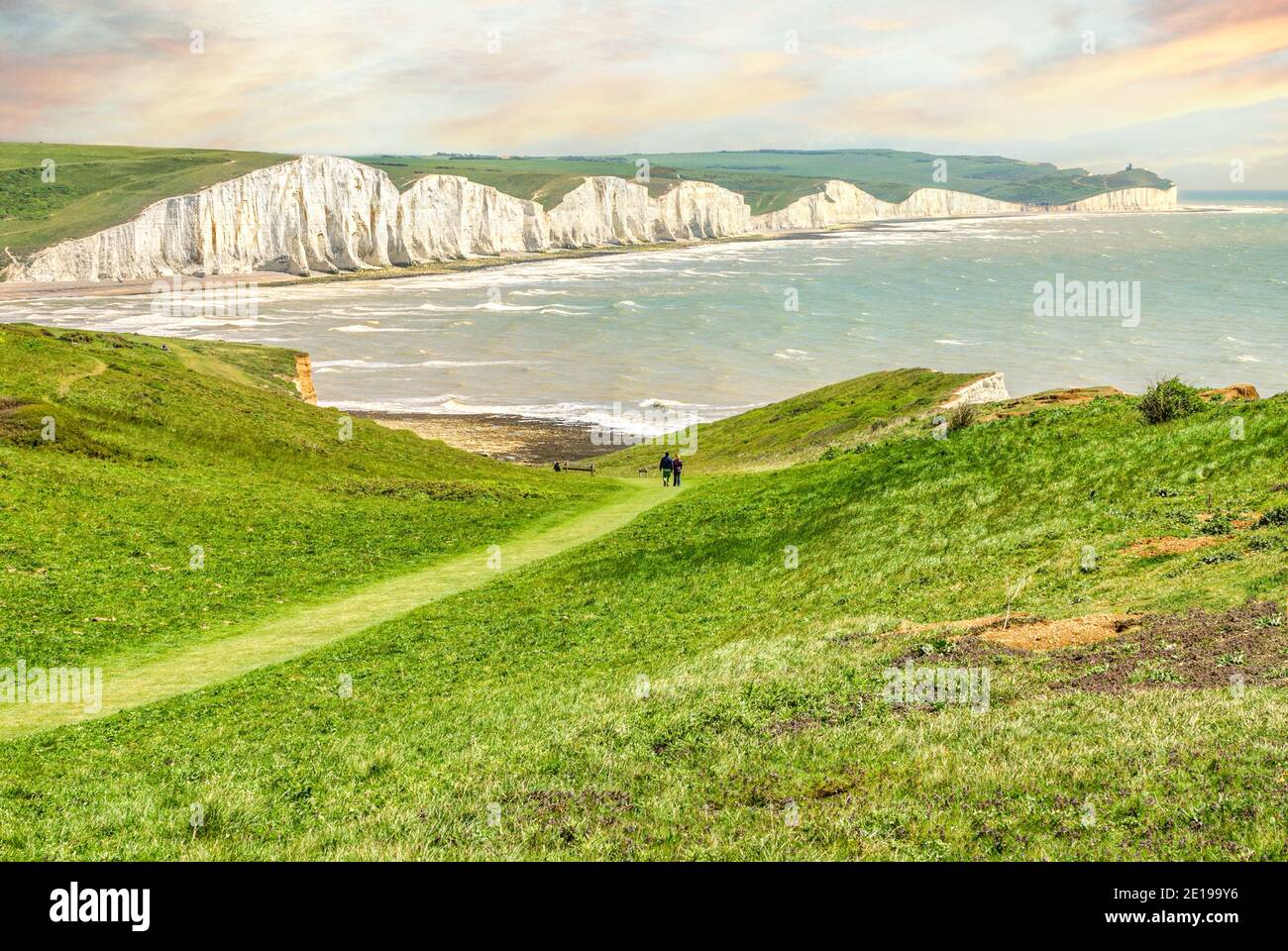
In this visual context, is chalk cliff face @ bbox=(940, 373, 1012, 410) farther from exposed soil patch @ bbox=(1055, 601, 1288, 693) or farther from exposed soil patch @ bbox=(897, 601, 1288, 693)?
exposed soil patch @ bbox=(1055, 601, 1288, 693)

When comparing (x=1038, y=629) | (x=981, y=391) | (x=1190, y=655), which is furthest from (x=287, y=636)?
(x=981, y=391)

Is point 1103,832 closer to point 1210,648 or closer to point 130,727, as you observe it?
point 1210,648

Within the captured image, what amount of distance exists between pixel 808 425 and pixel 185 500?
42090 millimetres

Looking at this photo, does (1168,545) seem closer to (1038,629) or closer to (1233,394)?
(1038,629)

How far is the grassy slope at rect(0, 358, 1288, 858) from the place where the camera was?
9.99m

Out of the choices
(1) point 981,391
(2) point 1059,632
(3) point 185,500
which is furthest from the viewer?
(1) point 981,391

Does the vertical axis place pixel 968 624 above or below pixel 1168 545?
below

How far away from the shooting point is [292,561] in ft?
102

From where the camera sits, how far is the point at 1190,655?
1390 centimetres
